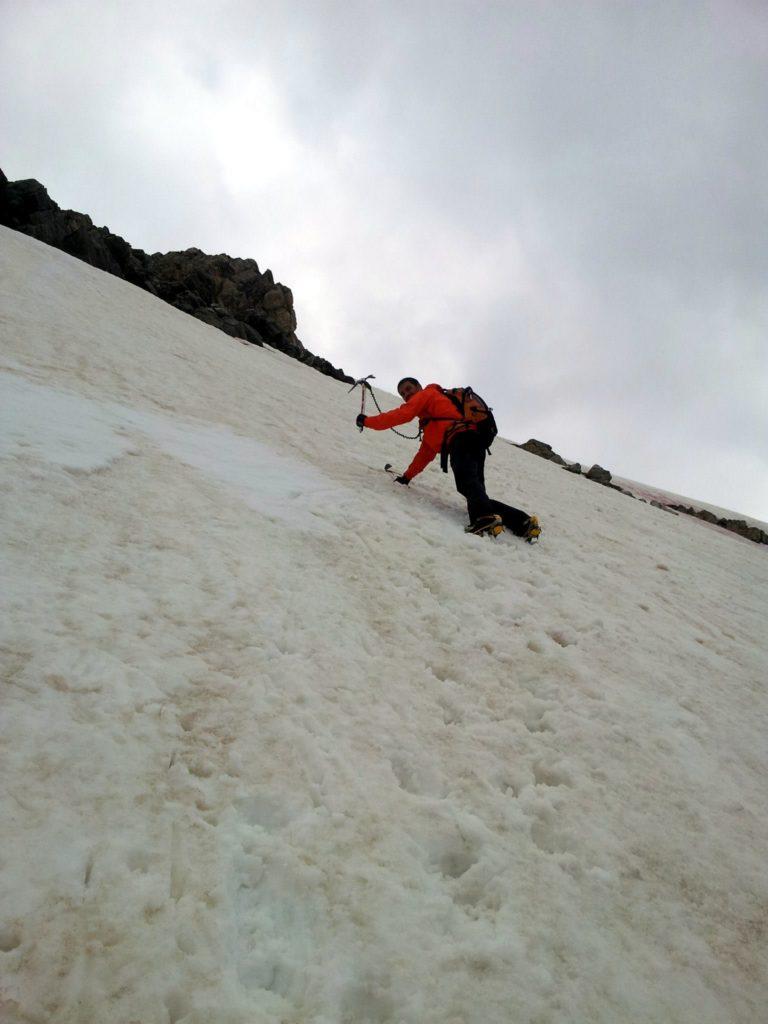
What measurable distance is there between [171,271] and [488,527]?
145ft

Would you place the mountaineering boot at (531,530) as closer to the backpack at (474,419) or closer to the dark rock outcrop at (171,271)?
the backpack at (474,419)

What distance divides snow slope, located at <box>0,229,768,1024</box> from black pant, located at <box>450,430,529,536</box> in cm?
113

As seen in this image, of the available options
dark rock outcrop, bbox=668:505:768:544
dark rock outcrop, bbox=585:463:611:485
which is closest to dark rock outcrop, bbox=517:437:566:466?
dark rock outcrop, bbox=585:463:611:485

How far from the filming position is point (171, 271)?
42.2 meters

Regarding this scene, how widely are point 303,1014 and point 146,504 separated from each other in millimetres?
3479

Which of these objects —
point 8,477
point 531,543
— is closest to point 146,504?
point 8,477

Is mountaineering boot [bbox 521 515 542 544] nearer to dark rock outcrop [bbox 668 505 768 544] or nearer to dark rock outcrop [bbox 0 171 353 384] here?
dark rock outcrop [bbox 0 171 353 384]

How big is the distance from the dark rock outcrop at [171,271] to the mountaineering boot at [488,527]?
74.4ft

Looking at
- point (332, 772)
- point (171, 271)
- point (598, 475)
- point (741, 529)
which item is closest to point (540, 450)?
point (598, 475)

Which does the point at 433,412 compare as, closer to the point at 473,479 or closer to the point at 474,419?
the point at 474,419

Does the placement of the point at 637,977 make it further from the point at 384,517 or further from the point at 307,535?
the point at 384,517

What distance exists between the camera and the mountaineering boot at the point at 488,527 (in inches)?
253

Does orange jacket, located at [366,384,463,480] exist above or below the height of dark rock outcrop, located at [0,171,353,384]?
below

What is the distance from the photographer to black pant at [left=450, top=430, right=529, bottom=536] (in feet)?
22.1
